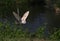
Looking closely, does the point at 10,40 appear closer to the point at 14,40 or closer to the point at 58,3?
the point at 14,40

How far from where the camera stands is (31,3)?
30859 millimetres

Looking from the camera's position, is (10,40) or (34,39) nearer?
(10,40)

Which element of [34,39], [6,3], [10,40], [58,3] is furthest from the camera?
[6,3]

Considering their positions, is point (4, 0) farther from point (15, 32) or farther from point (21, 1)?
point (15, 32)

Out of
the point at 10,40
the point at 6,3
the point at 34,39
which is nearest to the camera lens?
the point at 10,40

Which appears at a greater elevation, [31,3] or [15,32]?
[15,32]

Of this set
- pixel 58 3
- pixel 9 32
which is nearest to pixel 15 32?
pixel 9 32

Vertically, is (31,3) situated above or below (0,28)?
below

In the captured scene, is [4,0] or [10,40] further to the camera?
[4,0]

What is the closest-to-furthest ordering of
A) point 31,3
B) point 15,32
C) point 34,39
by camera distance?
point 34,39
point 15,32
point 31,3

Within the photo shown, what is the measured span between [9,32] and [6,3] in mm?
17695

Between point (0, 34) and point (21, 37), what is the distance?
2.57 ft

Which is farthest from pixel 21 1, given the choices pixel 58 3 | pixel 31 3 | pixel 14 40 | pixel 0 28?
pixel 14 40

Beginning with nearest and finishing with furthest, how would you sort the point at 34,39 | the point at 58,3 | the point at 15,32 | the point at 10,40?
1. the point at 10,40
2. the point at 34,39
3. the point at 15,32
4. the point at 58,3
